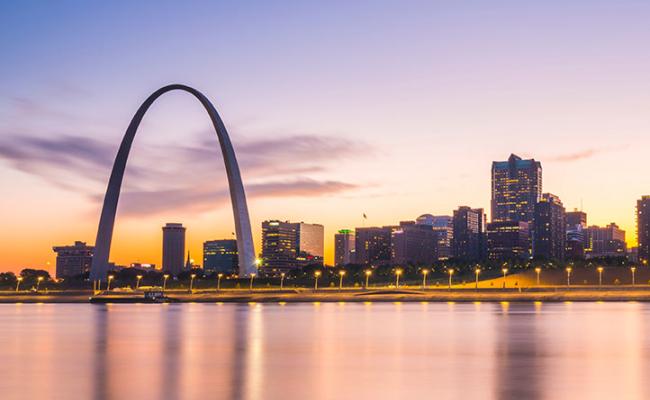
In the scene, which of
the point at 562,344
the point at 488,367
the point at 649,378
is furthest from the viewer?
the point at 562,344

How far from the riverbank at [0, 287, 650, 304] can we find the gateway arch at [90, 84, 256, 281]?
15773 mm

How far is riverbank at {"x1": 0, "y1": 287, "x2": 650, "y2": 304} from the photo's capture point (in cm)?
13838

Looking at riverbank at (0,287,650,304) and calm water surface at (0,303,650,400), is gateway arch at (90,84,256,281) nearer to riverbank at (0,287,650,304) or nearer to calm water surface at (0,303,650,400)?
riverbank at (0,287,650,304)

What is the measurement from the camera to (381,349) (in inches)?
1682

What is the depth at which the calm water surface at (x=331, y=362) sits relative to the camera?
27.0m

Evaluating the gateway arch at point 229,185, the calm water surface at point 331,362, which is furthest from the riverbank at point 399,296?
the calm water surface at point 331,362

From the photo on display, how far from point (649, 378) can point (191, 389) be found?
15102mm

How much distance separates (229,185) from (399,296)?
3607 cm

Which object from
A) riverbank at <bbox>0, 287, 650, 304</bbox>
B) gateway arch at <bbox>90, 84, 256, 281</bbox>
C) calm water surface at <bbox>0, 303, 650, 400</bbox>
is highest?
gateway arch at <bbox>90, 84, 256, 281</bbox>

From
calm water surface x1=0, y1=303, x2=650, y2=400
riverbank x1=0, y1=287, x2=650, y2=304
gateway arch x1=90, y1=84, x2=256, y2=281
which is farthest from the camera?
riverbank x1=0, y1=287, x2=650, y2=304

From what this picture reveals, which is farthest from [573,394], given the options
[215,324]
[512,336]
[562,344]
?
[215,324]

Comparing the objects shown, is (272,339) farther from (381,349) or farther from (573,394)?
(573,394)

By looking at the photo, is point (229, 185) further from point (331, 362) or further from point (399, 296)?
point (331, 362)

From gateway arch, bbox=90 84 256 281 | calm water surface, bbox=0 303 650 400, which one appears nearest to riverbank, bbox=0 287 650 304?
gateway arch, bbox=90 84 256 281
